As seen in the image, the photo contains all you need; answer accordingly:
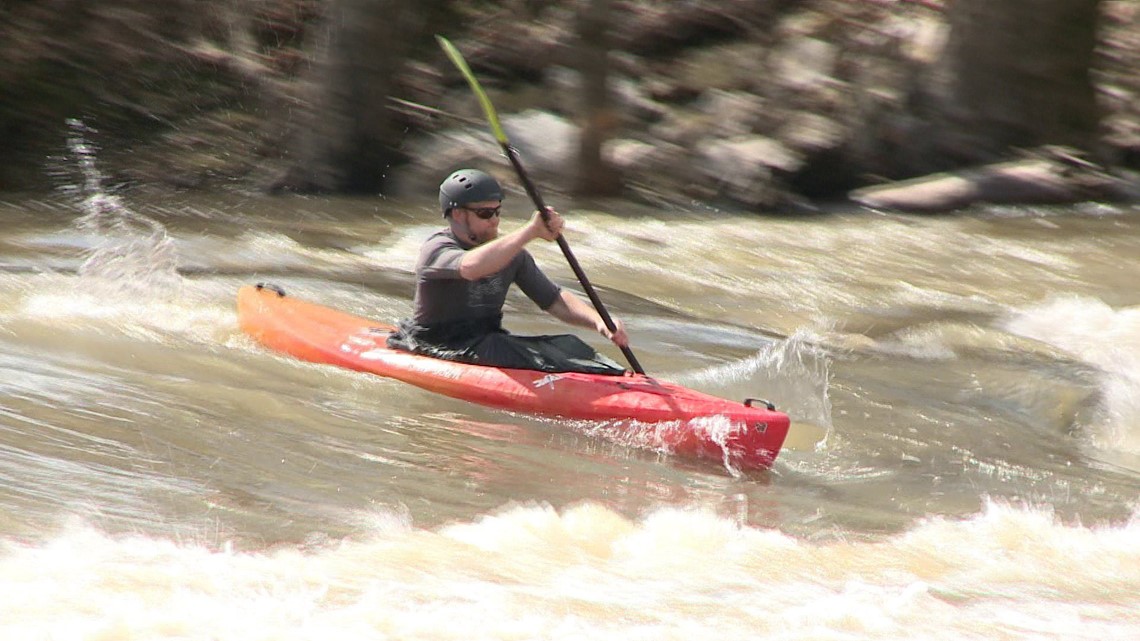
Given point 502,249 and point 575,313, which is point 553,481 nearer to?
point 502,249

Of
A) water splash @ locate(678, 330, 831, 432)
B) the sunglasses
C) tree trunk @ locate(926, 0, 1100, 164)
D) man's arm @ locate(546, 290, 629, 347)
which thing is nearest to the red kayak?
man's arm @ locate(546, 290, 629, 347)

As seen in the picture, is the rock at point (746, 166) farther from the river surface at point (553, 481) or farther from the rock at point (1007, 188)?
the river surface at point (553, 481)

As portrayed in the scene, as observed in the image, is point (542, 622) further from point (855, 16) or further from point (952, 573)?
point (855, 16)

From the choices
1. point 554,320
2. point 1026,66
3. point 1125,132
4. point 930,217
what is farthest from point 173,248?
point 1125,132

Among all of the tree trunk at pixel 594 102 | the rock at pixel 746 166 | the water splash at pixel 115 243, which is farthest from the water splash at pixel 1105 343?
the water splash at pixel 115 243

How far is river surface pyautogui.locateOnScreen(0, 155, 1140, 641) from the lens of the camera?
141 inches

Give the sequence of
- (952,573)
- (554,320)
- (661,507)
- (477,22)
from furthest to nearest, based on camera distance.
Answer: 1. (477,22)
2. (554,320)
3. (661,507)
4. (952,573)

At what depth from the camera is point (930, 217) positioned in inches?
496

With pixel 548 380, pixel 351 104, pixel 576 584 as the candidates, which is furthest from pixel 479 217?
pixel 351 104

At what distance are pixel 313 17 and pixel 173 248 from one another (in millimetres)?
5885

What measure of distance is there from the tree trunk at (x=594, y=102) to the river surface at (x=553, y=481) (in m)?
3.14

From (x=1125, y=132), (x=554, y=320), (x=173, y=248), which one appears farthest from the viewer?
(x=1125, y=132)

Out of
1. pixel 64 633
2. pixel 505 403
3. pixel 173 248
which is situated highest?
pixel 64 633

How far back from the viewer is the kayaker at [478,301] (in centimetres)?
575
